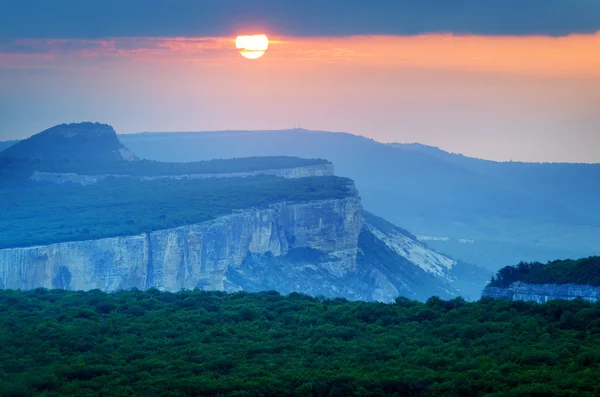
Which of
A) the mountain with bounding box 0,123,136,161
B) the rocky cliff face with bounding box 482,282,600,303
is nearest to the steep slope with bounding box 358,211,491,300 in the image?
the mountain with bounding box 0,123,136,161

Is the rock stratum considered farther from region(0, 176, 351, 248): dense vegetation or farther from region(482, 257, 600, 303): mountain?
region(482, 257, 600, 303): mountain

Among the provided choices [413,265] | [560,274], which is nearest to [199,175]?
[413,265]

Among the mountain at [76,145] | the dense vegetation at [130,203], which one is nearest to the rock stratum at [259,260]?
the dense vegetation at [130,203]

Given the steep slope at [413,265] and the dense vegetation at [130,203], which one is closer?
the dense vegetation at [130,203]

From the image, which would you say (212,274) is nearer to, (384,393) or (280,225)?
(280,225)

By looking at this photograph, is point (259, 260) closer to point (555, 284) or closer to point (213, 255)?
point (213, 255)

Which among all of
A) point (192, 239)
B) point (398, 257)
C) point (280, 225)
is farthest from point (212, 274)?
point (398, 257)

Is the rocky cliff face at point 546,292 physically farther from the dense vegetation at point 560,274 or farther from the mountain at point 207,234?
the mountain at point 207,234
